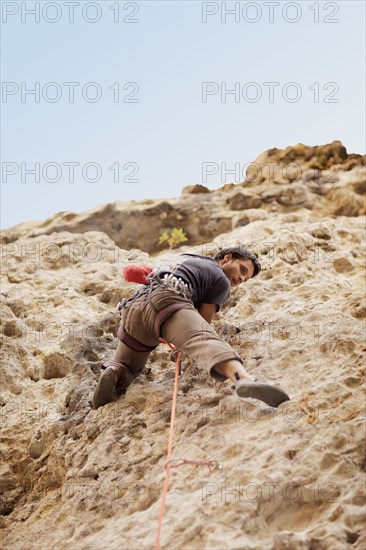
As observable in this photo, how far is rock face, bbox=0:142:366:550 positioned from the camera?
3.04 m

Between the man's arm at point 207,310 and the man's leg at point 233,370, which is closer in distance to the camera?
the man's leg at point 233,370

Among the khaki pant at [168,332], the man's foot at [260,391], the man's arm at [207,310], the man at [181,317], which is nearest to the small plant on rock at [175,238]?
the man at [181,317]

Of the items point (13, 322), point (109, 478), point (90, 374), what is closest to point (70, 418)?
point (90, 374)

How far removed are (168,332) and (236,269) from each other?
1.06 m

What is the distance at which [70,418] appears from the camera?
455cm

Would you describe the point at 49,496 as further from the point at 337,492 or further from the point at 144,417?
the point at 337,492

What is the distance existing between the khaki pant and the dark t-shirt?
28 cm

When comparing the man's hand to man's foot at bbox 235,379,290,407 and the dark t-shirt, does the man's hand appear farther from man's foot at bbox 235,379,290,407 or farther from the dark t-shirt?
man's foot at bbox 235,379,290,407

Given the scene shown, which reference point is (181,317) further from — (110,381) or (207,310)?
(110,381)

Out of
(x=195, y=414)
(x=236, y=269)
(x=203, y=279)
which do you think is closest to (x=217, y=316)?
(x=236, y=269)

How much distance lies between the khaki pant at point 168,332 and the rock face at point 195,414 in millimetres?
272

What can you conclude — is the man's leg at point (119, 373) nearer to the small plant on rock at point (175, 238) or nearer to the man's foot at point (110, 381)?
the man's foot at point (110, 381)

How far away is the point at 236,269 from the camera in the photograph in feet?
16.5

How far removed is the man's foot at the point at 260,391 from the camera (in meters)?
3.45
